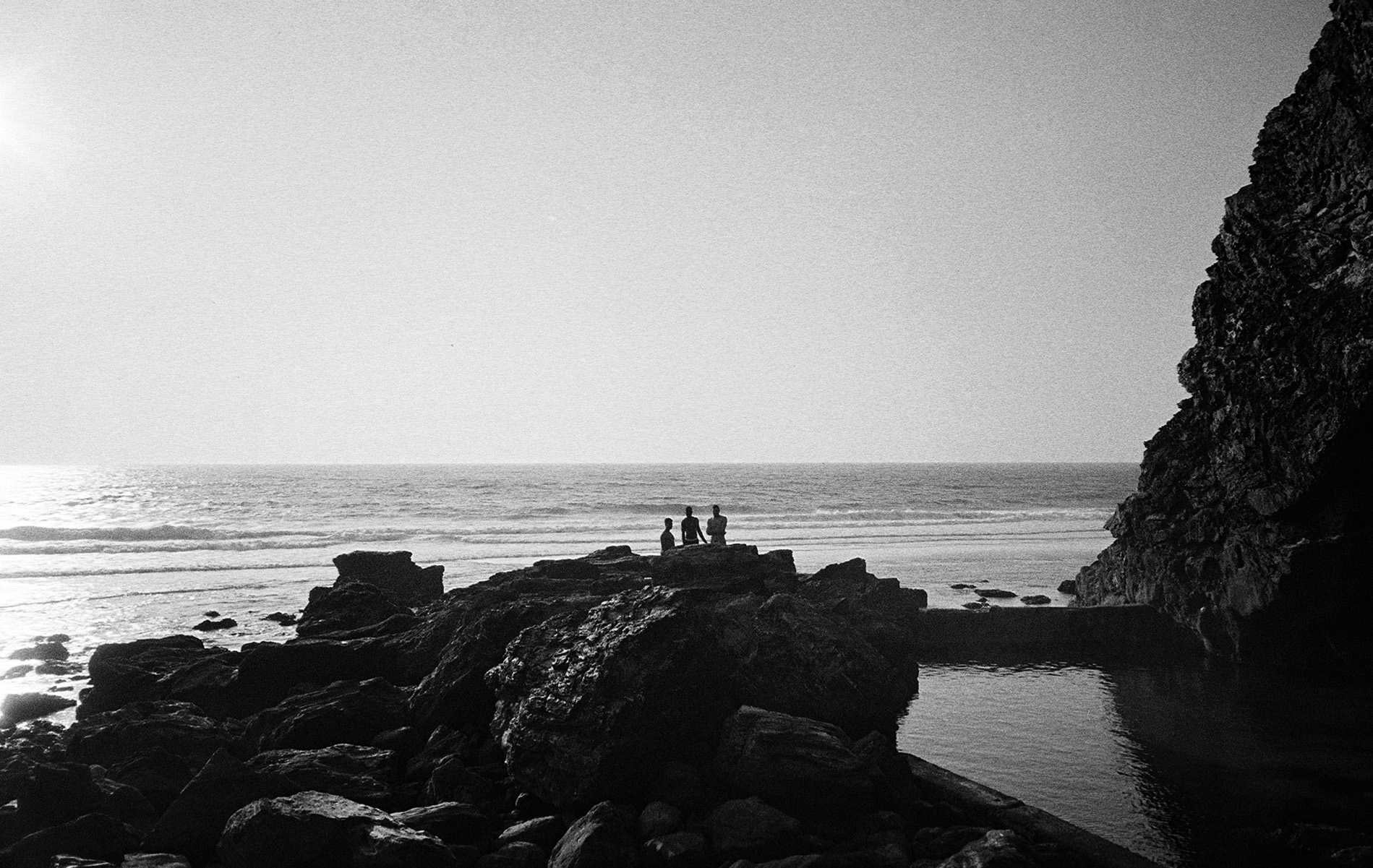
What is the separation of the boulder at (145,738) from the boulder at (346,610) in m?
5.49

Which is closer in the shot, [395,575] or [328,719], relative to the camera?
[328,719]

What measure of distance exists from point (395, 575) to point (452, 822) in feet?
55.8

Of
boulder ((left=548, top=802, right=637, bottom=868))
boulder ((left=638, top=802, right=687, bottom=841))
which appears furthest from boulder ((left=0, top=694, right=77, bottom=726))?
boulder ((left=638, top=802, right=687, bottom=841))

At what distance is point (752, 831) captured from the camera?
7695 millimetres

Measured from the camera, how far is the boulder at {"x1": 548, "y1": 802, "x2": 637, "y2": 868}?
292 inches

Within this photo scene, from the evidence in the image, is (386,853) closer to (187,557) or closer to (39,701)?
(39,701)

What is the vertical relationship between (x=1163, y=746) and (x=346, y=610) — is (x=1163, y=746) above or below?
above

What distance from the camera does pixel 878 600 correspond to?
54.4 ft

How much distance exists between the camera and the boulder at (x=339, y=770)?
30.3 feet

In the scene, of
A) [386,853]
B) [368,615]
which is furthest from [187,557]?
[386,853]

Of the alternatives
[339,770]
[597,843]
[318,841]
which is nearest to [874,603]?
[597,843]

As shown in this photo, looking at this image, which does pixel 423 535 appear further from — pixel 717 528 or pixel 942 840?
pixel 942 840

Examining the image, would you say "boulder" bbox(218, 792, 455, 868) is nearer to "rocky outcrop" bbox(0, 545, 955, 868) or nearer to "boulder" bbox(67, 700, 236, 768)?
"rocky outcrop" bbox(0, 545, 955, 868)

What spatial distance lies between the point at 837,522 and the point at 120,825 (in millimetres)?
54448
